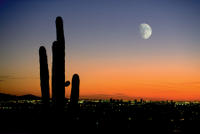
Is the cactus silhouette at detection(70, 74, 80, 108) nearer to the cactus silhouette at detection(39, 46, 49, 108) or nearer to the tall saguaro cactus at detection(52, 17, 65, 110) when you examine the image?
the cactus silhouette at detection(39, 46, 49, 108)

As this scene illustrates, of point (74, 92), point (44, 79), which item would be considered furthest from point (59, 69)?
point (74, 92)

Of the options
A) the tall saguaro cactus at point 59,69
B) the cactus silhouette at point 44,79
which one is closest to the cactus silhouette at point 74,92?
the cactus silhouette at point 44,79

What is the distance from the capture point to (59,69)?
18.0m

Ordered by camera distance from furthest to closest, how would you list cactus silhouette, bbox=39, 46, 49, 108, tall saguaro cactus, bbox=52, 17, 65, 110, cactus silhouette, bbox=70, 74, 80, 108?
1. cactus silhouette, bbox=70, 74, 80, 108
2. cactus silhouette, bbox=39, 46, 49, 108
3. tall saguaro cactus, bbox=52, 17, 65, 110

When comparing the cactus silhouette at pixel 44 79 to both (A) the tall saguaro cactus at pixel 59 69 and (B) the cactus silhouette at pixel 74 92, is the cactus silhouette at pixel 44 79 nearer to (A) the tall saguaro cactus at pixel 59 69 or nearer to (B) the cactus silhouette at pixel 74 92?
(A) the tall saguaro cactus at pixel 59 69

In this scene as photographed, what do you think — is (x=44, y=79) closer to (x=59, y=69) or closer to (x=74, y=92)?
(x=59, y=69)

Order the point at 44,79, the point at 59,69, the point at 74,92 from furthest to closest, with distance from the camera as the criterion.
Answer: the point at 74,92 < the point at 44,79 < the point at 59,69

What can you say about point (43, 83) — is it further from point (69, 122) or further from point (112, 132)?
point (112, 132)

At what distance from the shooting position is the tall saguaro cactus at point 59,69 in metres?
17.7

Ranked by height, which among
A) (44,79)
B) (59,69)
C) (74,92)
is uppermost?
(59,69)

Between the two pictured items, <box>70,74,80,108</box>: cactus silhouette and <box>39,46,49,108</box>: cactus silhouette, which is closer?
<box>39,46,49,108</box>: cactus silhouette

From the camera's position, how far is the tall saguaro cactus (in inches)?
697

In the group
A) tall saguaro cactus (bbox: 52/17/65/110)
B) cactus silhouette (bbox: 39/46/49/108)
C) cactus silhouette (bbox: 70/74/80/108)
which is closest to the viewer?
tall saguaro cactus (bbox: 52/17/65/110)

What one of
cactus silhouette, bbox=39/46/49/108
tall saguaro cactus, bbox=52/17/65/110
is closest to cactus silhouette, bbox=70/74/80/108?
cactus silhouette, bbox=39/46/49/108
